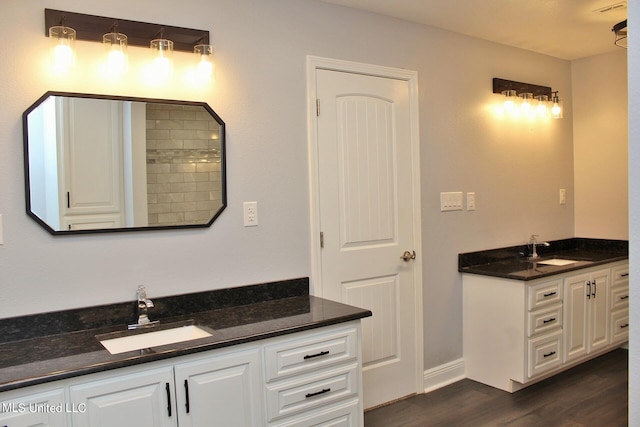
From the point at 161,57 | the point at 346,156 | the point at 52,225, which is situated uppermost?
the point at 161,57

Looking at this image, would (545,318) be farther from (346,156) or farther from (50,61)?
(50,61)

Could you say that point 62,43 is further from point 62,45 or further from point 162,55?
point 162,55

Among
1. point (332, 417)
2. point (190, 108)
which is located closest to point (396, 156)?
point (190, 108)

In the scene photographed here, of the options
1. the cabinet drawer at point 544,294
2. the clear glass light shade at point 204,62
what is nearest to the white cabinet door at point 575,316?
the cabinet drawer at point 544,294

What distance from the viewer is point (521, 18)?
11.3 feet

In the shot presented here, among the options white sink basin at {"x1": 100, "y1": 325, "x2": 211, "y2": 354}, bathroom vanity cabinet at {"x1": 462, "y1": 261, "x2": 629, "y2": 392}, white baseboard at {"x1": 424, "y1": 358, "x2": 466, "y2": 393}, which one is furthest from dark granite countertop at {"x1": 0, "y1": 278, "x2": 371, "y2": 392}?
bathroom vanity cabinet at {"x1": 462, "y1": 261, "x2": 629, "y2": 392}

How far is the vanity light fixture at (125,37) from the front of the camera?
2176mm

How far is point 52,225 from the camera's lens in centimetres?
220

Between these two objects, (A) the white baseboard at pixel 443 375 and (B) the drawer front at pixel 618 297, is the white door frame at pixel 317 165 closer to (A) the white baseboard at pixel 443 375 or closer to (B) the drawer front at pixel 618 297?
(A) the white baseboard at pixel 443 375

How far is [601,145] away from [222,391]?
3.91 metres

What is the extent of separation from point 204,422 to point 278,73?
1.79 meters

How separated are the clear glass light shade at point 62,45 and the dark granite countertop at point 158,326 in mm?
1063

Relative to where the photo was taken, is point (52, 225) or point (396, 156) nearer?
point (52, 225)

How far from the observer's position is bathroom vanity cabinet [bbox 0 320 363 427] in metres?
1.73
